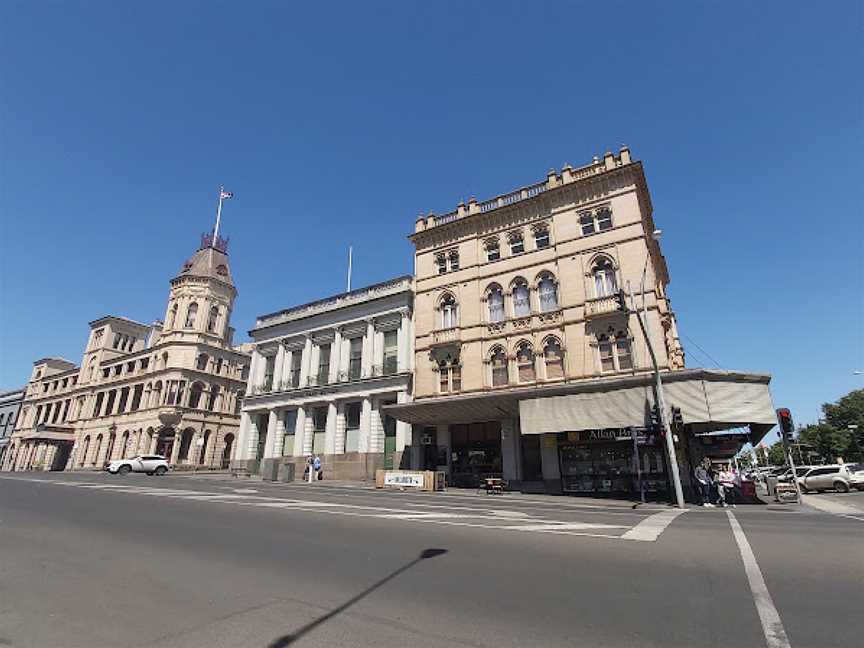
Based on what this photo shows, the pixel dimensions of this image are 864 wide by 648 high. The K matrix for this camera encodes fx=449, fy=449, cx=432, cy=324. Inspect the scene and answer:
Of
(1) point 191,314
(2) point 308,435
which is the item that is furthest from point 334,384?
(1) point 191,314

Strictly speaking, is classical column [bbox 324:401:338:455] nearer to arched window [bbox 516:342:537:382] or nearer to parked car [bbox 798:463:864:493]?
arched window [bbox 516:342:537:382]

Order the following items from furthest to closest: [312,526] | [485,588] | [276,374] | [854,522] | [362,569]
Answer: [276,374]
[854,522]
[312,526]
[362,569]
[485,588]

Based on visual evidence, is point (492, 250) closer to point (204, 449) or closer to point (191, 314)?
point (191, 314)

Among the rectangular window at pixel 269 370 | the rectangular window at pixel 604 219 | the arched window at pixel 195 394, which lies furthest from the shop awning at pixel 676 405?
the arched window at pixel 195 394

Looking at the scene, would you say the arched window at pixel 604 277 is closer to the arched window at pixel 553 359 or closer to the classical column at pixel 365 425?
the arched window at pixel 553 359

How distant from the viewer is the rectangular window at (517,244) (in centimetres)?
3009

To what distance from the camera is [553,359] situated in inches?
1043

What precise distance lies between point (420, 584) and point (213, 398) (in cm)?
5497

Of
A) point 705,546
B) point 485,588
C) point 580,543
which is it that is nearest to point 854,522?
point 705,546

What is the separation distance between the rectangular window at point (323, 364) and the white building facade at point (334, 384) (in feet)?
0.28

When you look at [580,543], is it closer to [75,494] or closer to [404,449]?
[75,494]

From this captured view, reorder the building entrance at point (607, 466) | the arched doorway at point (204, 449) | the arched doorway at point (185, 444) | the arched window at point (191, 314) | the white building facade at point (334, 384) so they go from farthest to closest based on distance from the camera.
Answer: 1. the arched window at point (191, 314)
2. the arched doorway at point (204, 449)
3. the arched doorway at point (185, 444)
4. the white building facade at point (334, 384)
5. the building entrance at point (607, 466)

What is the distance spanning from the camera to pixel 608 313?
2475cm

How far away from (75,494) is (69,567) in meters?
13.2
